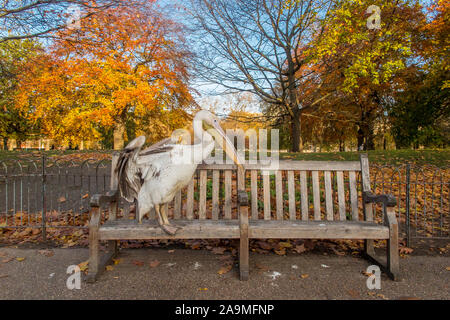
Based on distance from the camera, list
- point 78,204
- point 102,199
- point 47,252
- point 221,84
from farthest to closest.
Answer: point 221,84 → point 78,204 → point 47,252 → point 102,199

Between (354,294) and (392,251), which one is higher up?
(392,251)

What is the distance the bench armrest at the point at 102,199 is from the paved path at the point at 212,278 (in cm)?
76

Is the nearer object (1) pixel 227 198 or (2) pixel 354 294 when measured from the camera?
(2) pixel 354 294

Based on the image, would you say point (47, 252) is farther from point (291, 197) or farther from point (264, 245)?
point (291, 197)

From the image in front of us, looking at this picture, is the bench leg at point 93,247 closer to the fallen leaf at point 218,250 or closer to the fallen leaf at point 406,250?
the fallen leaf at point 218,250

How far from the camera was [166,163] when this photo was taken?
2578 mm

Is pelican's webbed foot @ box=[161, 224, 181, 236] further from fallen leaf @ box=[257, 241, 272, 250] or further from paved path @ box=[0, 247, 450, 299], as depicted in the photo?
fallen leaf @ box=[257, 241, 272, 250]

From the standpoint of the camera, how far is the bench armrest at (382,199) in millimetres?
2771

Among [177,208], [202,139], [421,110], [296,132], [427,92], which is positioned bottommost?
[177,208]

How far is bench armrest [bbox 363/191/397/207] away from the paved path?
0.77 m

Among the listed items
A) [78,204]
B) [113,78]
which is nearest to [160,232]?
[78,204]

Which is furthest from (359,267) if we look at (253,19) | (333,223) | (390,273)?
(253,19)

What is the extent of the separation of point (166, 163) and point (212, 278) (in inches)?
52.2

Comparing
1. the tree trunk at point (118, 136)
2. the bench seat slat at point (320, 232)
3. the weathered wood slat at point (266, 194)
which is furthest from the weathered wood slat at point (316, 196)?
the tree trunk at point (118, 136)
